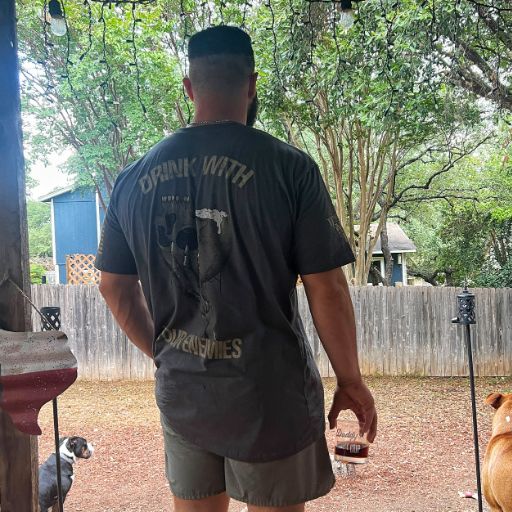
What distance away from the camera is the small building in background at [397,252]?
54.0 ft

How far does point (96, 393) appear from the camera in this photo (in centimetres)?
764

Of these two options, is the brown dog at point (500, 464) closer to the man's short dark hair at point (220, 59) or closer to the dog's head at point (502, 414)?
the dog's head at point (502, 414)

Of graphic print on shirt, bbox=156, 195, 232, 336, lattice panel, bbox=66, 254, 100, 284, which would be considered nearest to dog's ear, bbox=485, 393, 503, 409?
graphic print on shirt, bbox=156, 195, 232, 336

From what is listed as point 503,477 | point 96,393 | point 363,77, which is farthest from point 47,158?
point 503,477

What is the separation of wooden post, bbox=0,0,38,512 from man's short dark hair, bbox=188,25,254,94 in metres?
0.52

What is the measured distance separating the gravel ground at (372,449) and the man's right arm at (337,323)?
3001mm

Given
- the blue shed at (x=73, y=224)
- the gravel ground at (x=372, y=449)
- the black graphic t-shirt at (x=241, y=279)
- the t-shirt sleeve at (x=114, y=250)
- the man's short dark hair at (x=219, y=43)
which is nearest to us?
the black graphic t-shirt at (x=241, y=279)

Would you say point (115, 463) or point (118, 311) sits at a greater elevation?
point (118, 311)

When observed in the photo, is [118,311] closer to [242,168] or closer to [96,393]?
[242,168]

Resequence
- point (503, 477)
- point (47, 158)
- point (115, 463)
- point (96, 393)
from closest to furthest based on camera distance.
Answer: point (503, 477), point (115, 463), point (96, 393), point (47, 158)

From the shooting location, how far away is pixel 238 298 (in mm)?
1167

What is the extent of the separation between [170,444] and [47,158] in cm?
1052

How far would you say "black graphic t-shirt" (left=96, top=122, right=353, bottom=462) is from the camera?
45.8 inches

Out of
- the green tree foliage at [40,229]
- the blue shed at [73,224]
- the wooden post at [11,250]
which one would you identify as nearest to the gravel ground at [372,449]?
the wooden post at [11,250]
